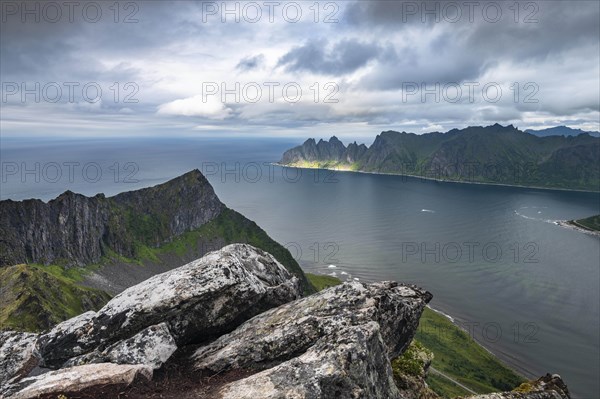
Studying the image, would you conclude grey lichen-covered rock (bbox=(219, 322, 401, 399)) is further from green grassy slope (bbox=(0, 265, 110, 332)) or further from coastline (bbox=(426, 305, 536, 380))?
coastline (bbox=(426, 305, 536, 380))

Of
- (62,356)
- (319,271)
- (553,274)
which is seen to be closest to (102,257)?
(319,271)

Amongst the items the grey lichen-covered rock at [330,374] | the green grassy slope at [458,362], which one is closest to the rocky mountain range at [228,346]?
the grey lichen-covered rock at [330,374]

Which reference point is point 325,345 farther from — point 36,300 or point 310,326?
point 36,300

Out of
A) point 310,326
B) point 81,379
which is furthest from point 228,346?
point 81,379

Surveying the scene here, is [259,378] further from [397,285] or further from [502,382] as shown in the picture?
[502,382]

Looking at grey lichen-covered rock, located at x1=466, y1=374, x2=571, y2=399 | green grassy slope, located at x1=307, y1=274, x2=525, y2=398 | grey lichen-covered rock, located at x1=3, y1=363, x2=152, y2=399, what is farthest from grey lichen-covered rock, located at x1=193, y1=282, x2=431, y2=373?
green grassy slope, located at x1=307, y1=274, x2=525, y2=398

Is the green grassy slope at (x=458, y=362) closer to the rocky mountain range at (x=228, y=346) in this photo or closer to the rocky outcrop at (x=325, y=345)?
the rocky outcrop at (x=325, y=345)
